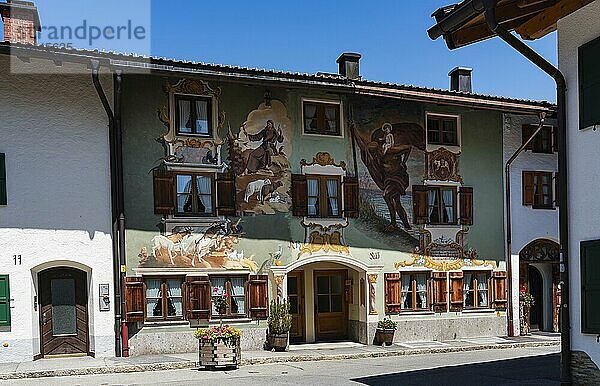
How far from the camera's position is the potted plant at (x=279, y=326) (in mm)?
17156

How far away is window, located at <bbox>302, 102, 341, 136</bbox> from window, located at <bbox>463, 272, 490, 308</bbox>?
5.73m

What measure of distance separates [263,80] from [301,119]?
1869mm

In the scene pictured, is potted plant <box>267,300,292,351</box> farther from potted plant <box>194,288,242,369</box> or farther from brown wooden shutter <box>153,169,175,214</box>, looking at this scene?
brown wooden shutter <box>153,169,175,214</box>

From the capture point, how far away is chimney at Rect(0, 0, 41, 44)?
15195 mm

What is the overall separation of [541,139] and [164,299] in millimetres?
11986

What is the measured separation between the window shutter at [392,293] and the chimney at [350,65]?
18.1 ft

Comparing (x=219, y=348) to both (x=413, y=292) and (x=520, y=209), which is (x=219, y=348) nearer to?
(x=413, y=292)

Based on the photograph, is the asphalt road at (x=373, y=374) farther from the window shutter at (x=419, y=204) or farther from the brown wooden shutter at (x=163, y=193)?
the window shutter at (x=419, y=204)

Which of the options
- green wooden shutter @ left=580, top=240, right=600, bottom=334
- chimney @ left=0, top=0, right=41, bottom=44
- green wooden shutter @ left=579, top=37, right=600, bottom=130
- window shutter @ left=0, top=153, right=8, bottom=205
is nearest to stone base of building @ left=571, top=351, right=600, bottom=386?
green wooden shutter @ left=580, top=240, right=600, bottom=334

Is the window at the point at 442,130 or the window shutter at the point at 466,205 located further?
the window shutter at the point at 466,205

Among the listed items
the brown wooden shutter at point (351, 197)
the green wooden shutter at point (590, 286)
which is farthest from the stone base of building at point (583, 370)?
the brown wooden shutter at point (351, 197)

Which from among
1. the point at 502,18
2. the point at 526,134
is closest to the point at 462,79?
the point at 526,134

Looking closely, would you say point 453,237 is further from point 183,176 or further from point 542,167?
point 183,176

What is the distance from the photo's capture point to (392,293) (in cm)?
1880
